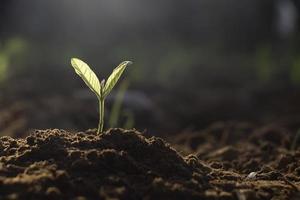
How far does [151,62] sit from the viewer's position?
29.3 ft

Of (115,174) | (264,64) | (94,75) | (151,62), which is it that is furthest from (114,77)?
(151,62)

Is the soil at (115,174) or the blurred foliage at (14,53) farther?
the blurred foliage at (14,53)

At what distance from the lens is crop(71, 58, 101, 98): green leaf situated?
2.08 m

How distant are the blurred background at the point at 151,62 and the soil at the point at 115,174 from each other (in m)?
1.27

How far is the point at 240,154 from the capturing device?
3006 millimetres

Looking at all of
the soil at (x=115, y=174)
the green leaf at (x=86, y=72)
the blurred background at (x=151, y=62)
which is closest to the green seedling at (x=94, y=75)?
the green leaf at (x=86, y=72)

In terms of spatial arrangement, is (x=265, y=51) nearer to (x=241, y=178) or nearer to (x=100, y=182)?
(x=241, y=178)

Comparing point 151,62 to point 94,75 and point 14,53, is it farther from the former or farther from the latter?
point 94,75

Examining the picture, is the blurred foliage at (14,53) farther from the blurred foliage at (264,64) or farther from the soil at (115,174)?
the soil at (115,174)

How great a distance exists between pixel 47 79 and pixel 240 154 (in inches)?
176

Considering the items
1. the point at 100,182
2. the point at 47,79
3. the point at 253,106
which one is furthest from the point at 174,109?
the point at 100,182

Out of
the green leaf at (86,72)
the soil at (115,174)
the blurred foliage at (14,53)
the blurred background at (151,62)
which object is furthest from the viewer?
the blurred foliage at (14,53)

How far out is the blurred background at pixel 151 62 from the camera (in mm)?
4969

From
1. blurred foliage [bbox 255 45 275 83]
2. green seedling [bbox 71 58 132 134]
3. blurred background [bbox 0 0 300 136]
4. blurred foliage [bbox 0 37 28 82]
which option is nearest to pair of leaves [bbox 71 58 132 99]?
green seedling [bbox 71 58 132 134]
